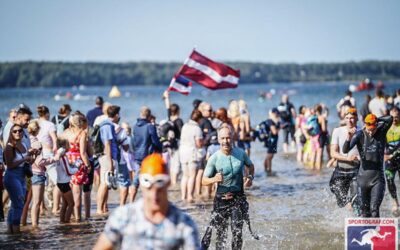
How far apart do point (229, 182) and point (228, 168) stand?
0.19 meters

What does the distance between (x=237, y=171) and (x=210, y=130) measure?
18.5ft

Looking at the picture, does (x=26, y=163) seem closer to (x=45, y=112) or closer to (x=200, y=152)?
(x=45, y=112)

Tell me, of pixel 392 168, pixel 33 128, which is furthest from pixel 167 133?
pixel 392 168

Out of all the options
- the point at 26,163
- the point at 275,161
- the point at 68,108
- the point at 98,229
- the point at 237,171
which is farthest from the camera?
the point at 275,161

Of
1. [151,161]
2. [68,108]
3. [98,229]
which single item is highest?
[68,108]

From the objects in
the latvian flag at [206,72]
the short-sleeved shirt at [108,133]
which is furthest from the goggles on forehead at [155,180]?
the latvian flag at [206,72]

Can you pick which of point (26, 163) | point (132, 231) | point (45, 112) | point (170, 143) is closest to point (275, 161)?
point (170, 143)

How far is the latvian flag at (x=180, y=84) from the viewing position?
19.3 meters

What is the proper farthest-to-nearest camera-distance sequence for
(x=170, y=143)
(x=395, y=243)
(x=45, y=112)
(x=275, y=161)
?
(x=275, y=161) < (x=170, y=143) < (x=45, y=112) < (x=395, y=243)

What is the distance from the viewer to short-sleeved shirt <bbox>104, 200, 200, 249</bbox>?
562cm

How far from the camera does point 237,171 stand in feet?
31.3

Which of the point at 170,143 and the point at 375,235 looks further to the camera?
the point at 170,143

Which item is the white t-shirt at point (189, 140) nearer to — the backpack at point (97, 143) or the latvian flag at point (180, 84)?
the backpack at point (97, 143)

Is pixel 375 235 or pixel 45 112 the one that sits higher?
pixel 45 112
